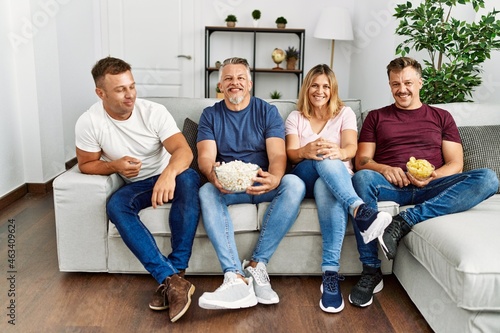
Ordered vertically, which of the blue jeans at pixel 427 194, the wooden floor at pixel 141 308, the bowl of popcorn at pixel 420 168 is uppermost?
the bowl of popcorn at pixel 420 168

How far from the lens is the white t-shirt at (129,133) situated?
2.41 metres

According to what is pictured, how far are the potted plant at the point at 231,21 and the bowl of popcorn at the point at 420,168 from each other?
11.1 feet

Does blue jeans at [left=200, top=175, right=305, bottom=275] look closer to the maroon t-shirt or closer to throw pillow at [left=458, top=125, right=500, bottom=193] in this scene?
the maroon t-shirt

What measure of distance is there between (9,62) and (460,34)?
2.87 metres

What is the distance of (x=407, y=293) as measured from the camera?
228 cm

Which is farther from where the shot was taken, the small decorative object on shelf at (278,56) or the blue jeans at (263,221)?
the small decorative object on shelf at (278,56)

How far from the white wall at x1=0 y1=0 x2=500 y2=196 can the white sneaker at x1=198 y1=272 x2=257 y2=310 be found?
6.66ft

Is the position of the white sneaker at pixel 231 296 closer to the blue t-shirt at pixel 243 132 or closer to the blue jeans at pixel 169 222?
the blue jeans at pixel 169 222

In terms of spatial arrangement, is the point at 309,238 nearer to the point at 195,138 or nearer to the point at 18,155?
the point at 195,138

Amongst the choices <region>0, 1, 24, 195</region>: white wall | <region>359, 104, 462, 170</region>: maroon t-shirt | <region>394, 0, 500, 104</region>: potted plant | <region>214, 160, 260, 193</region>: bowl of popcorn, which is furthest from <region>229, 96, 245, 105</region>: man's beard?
<region>0, 1, 24, 195</region>: white wall

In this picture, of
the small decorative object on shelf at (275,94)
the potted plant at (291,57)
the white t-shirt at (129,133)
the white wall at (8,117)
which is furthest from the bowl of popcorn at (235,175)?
the potted plant at (291,57)

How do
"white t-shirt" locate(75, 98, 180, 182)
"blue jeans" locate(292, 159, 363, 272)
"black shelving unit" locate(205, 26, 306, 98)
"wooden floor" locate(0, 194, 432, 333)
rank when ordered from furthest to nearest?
"black shelving unit" locate(205, 26, 306, 98)
"white t-shirt" locate(75, 98, 180, 182)
"blue jeans" locate(292, 159, 363, 272)
"wooden floor" locate(0, 194, 432, 333)

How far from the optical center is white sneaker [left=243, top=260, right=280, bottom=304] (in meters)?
2.19

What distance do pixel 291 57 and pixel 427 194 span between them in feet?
10.7
